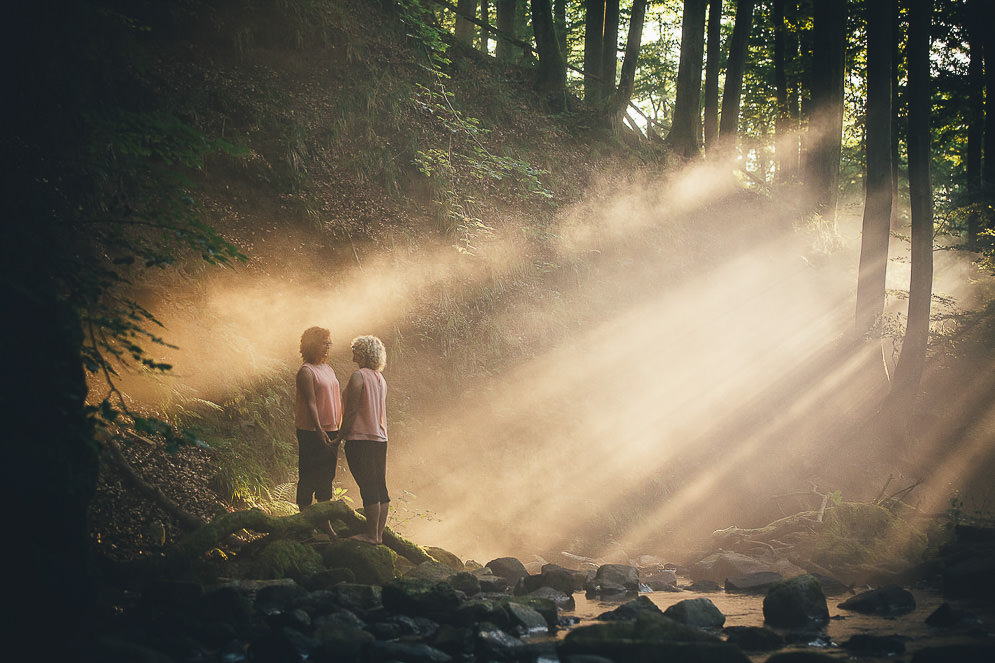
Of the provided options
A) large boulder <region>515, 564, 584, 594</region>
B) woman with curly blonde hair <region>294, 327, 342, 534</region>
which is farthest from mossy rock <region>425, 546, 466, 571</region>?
woman with curly blonde hair <region>294, 327, 342, 534</region>

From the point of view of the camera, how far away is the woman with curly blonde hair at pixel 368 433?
22.2 ft

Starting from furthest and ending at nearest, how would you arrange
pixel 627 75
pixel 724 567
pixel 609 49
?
pixel 609 49, pixel 627 75, pixel 724 567

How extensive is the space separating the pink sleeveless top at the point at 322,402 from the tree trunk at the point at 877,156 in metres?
11.8

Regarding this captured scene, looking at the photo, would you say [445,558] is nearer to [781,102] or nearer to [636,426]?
[636,426]

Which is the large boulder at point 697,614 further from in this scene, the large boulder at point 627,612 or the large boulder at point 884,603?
the large boulder at point 884,603

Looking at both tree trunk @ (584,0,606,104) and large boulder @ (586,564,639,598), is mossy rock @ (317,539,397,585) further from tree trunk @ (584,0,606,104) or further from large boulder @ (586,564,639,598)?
tree trunk @ (584,0,606,104)

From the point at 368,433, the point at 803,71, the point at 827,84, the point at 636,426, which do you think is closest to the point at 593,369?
the point at 636,426

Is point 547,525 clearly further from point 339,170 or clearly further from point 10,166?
point 10,166

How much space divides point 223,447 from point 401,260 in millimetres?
4557

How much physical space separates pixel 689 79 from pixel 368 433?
649 inches

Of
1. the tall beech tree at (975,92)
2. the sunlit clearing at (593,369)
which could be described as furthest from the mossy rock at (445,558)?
the tall beech tree at (975,92)

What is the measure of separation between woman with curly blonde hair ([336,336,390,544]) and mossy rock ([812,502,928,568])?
6.79m

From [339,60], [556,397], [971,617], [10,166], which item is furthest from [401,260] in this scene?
[971,617]

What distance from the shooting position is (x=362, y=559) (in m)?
6.71
